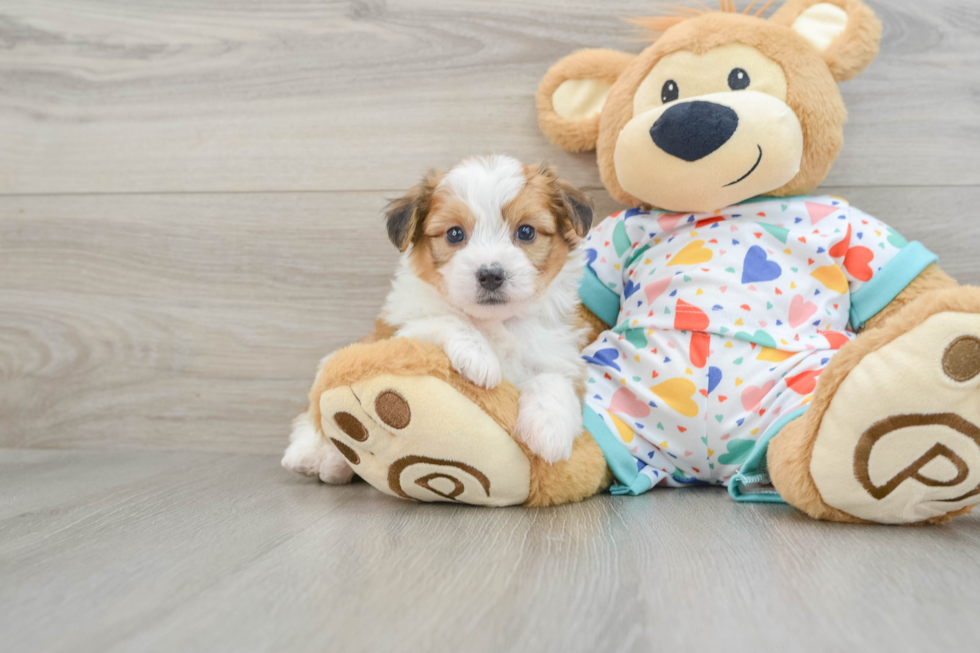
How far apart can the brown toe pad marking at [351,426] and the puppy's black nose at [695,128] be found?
0.78m

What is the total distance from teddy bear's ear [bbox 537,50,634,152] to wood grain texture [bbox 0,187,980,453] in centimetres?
51

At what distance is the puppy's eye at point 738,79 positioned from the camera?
4.56ft

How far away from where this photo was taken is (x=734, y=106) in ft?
4.35

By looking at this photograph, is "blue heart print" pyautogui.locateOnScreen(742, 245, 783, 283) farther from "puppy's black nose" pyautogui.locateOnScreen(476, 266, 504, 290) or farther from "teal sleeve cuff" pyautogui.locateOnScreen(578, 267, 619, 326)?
"puppy's black nose" pyautogui.locateOnScreen(476, 266, 504, 290)

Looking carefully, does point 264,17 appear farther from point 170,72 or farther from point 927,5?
point 927,5

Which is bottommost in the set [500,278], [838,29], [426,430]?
[426,430]

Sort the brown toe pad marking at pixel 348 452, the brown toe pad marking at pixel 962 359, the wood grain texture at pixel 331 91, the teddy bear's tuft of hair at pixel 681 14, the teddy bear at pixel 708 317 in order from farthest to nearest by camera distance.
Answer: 1. the wood grain texture at pixel 331 91
2. the teddy bear's tuft of hair at pixel 681 14
3. the brown toe pad marking at pixel 348 452
4. the teddy bear at pixel 708 317
5. the brown toe pad marking at pixel 962 359

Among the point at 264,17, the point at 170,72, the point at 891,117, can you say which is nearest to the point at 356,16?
the point at 264,17

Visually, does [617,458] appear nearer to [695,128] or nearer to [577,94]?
[695,128]

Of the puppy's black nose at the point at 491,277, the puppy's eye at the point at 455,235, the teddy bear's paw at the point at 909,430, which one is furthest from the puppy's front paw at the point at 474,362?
the teddy bear's paw at the point at 909,430

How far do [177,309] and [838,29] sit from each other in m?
1.76

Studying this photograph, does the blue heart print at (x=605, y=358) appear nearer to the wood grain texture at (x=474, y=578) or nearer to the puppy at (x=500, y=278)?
the puppy at (x=500, y=278)

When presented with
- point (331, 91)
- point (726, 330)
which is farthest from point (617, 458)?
point (331, 91)

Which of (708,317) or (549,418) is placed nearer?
(549,418)
